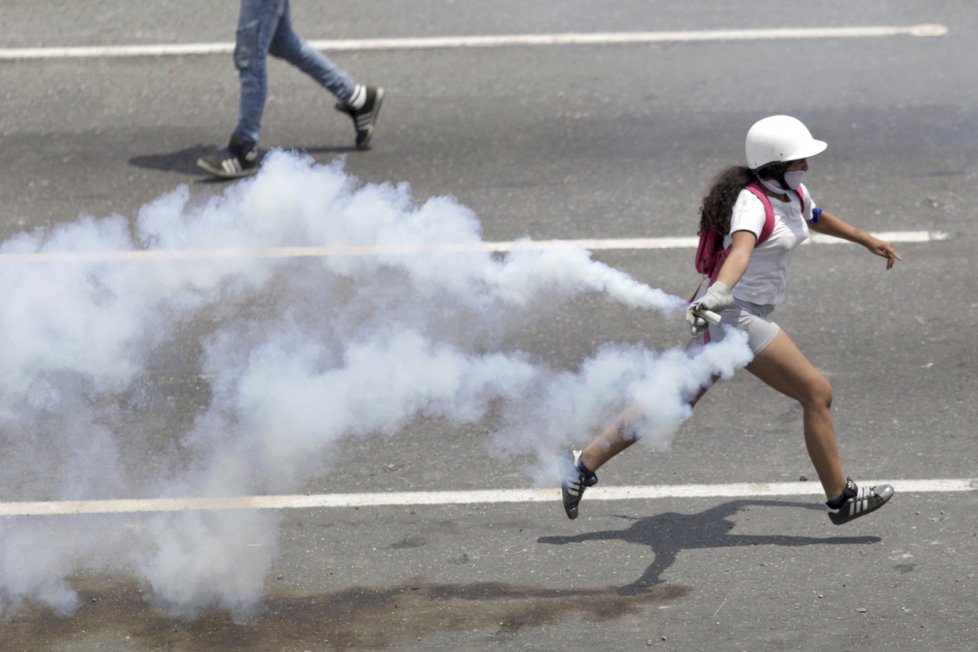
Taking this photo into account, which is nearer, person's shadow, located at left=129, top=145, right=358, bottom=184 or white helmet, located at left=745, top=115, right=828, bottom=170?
white helmet, located at left=745, top=115, right=828, bottom=170

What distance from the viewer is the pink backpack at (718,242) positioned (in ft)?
18.8

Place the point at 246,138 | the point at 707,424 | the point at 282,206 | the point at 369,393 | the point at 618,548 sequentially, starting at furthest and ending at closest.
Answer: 1. the point at 246,138
2. the point at 282,206
3. the point at 707,424
4. the point at 369,393
5. the point at 618,548

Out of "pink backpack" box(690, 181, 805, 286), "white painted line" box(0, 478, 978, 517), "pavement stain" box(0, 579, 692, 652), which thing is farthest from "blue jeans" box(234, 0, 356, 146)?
"pink backpack" box(690, 181, 805, 286)

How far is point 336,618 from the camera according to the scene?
224 inches

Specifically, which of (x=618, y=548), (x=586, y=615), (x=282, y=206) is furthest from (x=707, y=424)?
(x=282, y=206)

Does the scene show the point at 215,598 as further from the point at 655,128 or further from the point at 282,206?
the point at 655,128

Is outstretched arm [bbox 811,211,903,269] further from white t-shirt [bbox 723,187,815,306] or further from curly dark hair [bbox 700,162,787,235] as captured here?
curly dark hair [bbox 700,162,787,235]

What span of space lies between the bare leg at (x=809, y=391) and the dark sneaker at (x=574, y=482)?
0.83 m

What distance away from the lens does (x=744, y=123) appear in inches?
403

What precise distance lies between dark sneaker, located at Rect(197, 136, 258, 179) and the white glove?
5.07 metres

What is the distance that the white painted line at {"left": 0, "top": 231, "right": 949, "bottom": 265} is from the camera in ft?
23.6

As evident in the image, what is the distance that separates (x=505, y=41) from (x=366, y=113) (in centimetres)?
203

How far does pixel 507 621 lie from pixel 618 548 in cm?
73

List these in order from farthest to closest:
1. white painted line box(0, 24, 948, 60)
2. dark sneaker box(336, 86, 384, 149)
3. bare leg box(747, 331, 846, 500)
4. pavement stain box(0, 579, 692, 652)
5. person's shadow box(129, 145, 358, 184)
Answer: white painted line box(0, 24, 948, 60) → dark sneaker box(336, 86, 384, 149) → person's shadow box(129, 145, 358, 184) → bare leg box(747, 331, 846, 500) → pavement stain box(0, 579, 692, 652)
